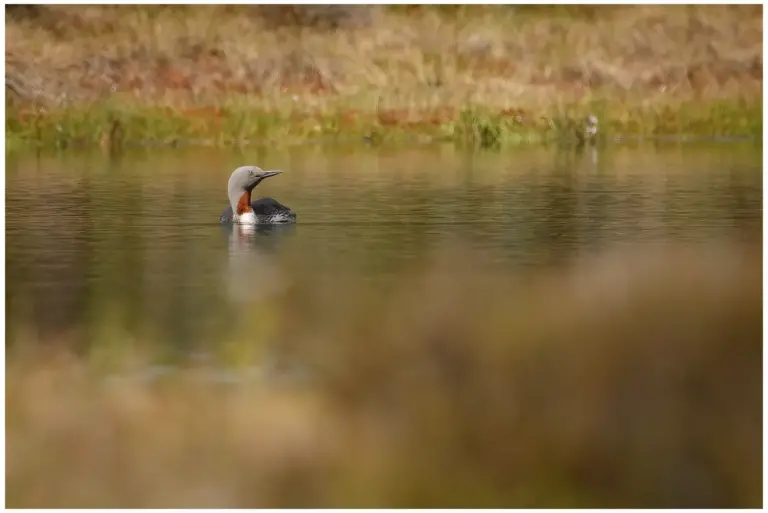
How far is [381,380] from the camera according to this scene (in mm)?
6277

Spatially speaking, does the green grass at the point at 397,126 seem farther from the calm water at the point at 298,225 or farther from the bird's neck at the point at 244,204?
the bird's neck at the point at 244,204

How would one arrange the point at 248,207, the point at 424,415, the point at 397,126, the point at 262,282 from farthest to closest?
the point at 397,126
the point at 248,207
the point at 262,282
the point at 424,415

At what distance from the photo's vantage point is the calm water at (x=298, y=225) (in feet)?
25.7

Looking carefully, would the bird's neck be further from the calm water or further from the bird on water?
the calm water

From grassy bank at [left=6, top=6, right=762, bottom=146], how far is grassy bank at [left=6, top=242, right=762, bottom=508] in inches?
625

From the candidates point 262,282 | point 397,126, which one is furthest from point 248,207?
point 397,126

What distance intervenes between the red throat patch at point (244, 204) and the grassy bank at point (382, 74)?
38.8ft

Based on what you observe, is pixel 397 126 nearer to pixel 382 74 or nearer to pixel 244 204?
pixel 382 74

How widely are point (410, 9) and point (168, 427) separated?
68.0 ft

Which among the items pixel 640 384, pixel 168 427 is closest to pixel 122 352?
pixel 168 427

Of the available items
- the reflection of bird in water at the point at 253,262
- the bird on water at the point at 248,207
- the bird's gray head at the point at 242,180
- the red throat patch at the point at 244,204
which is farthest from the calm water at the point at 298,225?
the bird's gray head at the point at 242,180

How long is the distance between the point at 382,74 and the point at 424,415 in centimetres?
1875

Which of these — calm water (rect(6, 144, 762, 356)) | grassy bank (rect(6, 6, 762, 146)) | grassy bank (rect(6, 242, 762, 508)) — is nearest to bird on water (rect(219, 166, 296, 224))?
calm water (rect(6, 144, 762, 356))

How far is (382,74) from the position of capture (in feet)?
79.6
